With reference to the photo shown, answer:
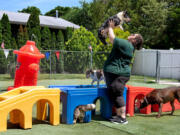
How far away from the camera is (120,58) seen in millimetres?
5473

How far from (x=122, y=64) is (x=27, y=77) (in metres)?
4.29

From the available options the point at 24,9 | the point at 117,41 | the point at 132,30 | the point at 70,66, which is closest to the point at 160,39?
the point at 132,30

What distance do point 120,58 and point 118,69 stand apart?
0.80 ft

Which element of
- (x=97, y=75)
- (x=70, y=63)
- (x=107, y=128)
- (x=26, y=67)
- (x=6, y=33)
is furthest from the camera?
(x=6, y=33)

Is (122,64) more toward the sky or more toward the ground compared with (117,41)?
more toward the ground

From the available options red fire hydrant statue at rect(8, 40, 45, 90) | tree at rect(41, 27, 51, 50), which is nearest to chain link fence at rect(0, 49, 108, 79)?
tree at rect(41, 27, 51, 50)

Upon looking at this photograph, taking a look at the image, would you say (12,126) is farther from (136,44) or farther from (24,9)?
(24,9)

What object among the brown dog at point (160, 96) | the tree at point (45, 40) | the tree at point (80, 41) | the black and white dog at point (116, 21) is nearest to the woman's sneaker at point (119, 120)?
the brown dog at point (160, 96)

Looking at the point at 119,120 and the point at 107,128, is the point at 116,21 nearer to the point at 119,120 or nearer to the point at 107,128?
the point at 119,120

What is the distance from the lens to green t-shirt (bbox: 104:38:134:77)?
538 centimetres

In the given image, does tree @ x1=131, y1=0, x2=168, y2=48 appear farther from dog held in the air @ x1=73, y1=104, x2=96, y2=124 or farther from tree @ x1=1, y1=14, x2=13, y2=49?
dog held in the air @ x1=73, y1=104, x2=96, y2=124

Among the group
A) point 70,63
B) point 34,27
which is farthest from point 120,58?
point 34,27

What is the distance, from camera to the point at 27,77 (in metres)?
8.70

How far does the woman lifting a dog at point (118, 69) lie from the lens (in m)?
5.41
